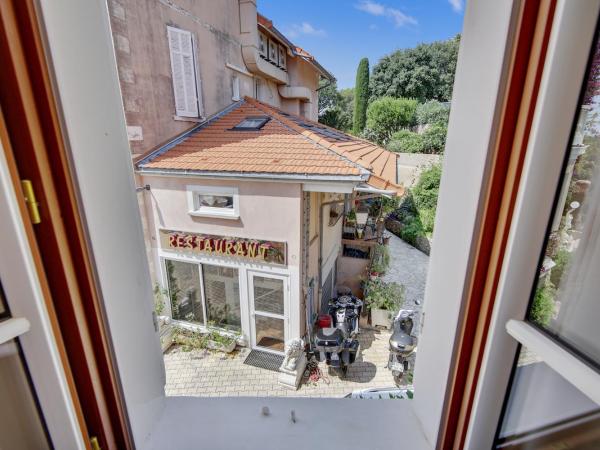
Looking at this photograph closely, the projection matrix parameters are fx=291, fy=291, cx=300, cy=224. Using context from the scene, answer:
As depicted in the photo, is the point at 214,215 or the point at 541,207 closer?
the point at 541,207

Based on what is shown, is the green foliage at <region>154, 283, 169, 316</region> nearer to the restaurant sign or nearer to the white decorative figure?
the restaurant sign

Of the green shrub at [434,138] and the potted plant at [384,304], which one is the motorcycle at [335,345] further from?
the green shrub at [434,138]

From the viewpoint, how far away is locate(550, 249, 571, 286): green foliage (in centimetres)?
48

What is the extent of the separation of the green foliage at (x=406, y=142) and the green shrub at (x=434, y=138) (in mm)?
179

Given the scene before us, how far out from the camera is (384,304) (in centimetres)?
630

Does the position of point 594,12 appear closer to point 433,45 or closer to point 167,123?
point 167,123

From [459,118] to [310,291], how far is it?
4755mm

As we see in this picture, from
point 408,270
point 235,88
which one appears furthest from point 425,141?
point 235,88

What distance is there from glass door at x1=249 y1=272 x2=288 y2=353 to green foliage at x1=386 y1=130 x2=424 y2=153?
35.9ft

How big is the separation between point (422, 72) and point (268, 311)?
1823cm

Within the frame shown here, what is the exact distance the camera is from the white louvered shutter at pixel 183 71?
17.3ft

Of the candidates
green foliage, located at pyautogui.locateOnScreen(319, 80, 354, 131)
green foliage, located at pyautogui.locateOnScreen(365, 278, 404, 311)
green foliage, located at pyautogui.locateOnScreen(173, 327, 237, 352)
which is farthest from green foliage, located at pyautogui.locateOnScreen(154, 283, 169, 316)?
green foliage, located at pyautogui.locateOnScreen(319, 80, 354, 131)

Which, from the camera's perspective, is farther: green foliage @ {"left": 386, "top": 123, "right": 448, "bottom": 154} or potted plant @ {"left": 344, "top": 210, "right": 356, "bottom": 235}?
green foliage @ {"left": 386, "top": 123, "right": 448, "bottom": 154}

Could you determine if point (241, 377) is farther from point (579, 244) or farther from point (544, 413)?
point (579, 244)
